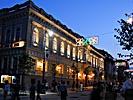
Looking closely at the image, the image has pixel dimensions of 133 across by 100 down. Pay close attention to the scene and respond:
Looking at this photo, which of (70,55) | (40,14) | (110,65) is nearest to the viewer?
(40,14)

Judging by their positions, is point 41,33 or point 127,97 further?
point 41,33

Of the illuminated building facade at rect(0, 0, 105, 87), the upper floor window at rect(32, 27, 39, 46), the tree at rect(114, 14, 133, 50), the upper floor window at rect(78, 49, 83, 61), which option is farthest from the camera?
the upper floor window at rect(78, 49, 83, 61)

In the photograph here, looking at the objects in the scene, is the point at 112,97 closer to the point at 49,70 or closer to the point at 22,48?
→ the point at 22,48

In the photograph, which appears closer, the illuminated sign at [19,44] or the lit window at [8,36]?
the illuminated sign at [19,44]

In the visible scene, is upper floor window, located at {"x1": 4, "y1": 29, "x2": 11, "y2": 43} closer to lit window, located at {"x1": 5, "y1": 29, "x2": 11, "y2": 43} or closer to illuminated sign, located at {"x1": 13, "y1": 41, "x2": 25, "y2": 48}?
lit window, located at {"x1": 5, "y1": 29, "x2": 11, "y2": 43}

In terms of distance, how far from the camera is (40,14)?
47594 millimetres

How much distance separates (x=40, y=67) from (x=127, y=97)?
3872 centimetres

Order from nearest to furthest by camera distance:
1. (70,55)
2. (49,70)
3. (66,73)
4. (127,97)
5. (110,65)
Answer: (127,97)
(49,70)
(66,73)
(70,55)
(110,65)

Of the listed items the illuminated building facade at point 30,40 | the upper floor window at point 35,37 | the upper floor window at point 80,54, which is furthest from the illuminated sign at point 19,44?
the upper floor window at point 80,54

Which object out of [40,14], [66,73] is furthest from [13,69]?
[66,73]

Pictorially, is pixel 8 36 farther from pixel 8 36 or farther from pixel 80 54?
pixel 80 54

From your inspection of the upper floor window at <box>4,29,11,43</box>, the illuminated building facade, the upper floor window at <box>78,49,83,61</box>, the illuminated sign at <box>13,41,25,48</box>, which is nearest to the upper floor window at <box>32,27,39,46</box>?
the illuminated building facade

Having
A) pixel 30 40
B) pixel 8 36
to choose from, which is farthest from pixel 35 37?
pixel 8 36

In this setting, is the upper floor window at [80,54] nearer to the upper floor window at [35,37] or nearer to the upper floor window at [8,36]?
the upper floor window at [35,37]
